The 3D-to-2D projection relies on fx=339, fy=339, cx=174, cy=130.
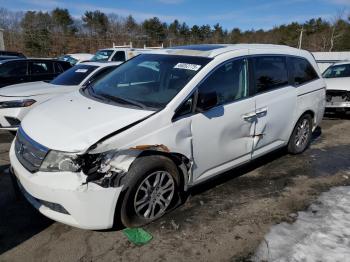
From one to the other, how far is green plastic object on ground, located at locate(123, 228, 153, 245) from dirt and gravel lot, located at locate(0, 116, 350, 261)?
0.06m

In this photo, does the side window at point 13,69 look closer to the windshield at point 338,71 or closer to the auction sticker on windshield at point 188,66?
the auction sticker on windshield at point 188,66

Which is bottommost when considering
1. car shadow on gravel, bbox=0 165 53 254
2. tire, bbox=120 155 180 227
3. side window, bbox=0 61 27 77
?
car shadow on gravel, bbox=0 165 53 254

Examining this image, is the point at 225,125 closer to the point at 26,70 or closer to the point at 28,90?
the point at 28,90

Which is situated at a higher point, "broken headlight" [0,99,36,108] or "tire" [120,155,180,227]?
"broken headlight" [0,99,36,108]

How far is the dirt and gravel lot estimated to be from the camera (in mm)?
3020

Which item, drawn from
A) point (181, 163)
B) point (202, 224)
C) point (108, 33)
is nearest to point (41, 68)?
point (181, 163)

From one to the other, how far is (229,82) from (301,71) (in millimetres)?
1905

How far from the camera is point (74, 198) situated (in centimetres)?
288

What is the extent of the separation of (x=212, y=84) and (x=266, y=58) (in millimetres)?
1234

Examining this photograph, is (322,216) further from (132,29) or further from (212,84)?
(132,29)

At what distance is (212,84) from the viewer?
3.82 meters

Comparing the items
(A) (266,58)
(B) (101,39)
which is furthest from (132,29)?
(A) (266,58)

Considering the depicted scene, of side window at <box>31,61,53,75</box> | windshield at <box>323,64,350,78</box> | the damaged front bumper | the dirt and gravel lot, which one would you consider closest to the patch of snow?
the dirt and gravel lot

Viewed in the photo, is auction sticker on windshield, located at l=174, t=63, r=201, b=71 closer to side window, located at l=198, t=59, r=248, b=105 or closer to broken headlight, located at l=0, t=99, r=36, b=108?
side window, located at l=198, t=59, r=248, b=105
